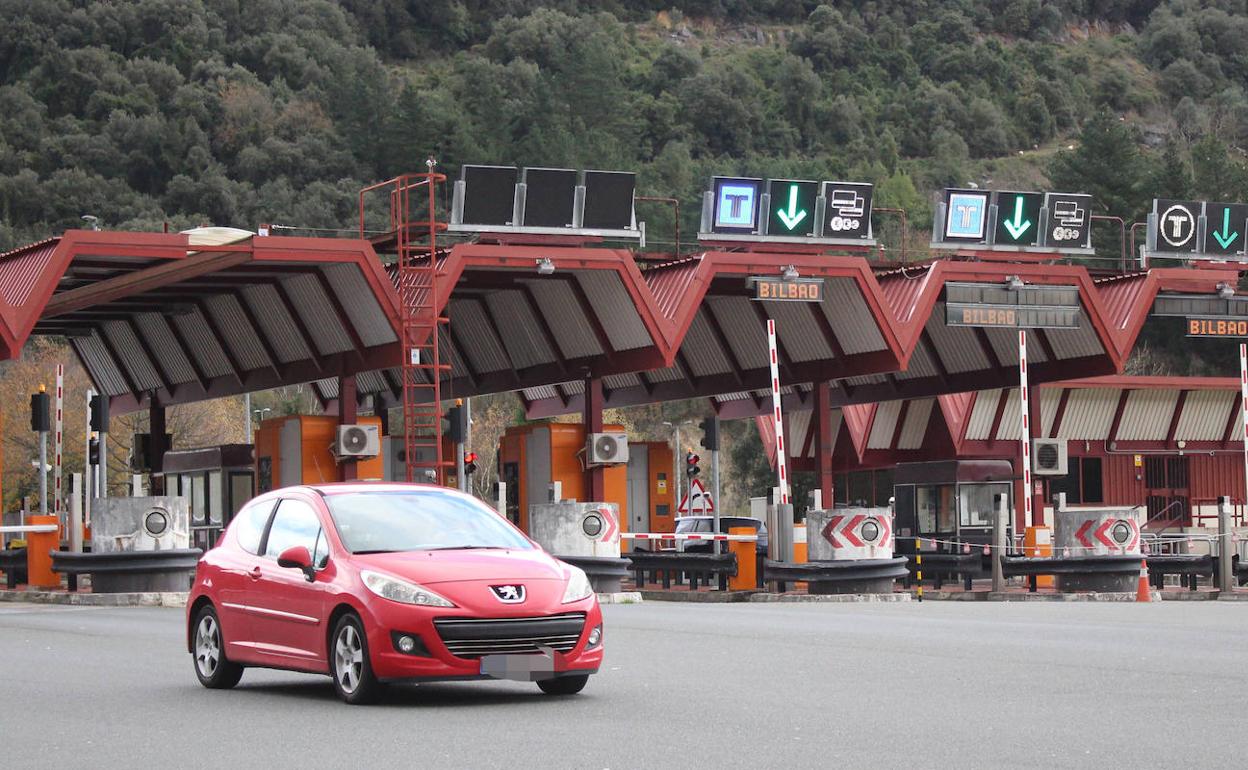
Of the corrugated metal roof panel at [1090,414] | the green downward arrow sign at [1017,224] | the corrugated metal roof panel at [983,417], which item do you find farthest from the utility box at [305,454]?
the corrugated metal roof panel at [1090,414]

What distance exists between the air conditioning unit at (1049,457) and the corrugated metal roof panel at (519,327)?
392 inches

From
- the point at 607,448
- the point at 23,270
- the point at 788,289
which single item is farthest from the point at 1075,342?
the point at 23,270

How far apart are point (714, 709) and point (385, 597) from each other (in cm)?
224

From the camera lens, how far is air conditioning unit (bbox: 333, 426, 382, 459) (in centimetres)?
3725

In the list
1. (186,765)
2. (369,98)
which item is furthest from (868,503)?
(369,98)

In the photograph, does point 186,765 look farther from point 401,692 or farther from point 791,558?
point 791,558

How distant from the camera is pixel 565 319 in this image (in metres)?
39.8

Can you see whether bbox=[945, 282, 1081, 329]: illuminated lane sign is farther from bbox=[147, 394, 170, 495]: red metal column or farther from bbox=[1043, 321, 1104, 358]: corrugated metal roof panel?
bbox=[147, 394, 170, 495]: red metal column

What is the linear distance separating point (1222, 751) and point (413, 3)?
15066 centimetres

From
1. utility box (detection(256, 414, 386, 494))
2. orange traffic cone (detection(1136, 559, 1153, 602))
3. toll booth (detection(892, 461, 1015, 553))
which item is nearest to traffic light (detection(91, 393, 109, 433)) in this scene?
utility box (detection(256, 414, 386, 494))

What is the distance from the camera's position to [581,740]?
1132 centimetres

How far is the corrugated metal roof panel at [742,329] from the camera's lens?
4300cm

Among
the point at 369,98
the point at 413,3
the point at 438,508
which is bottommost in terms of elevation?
the point at 438,508

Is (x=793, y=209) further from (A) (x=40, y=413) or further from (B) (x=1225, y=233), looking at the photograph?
(A) (x=40, y=413)
